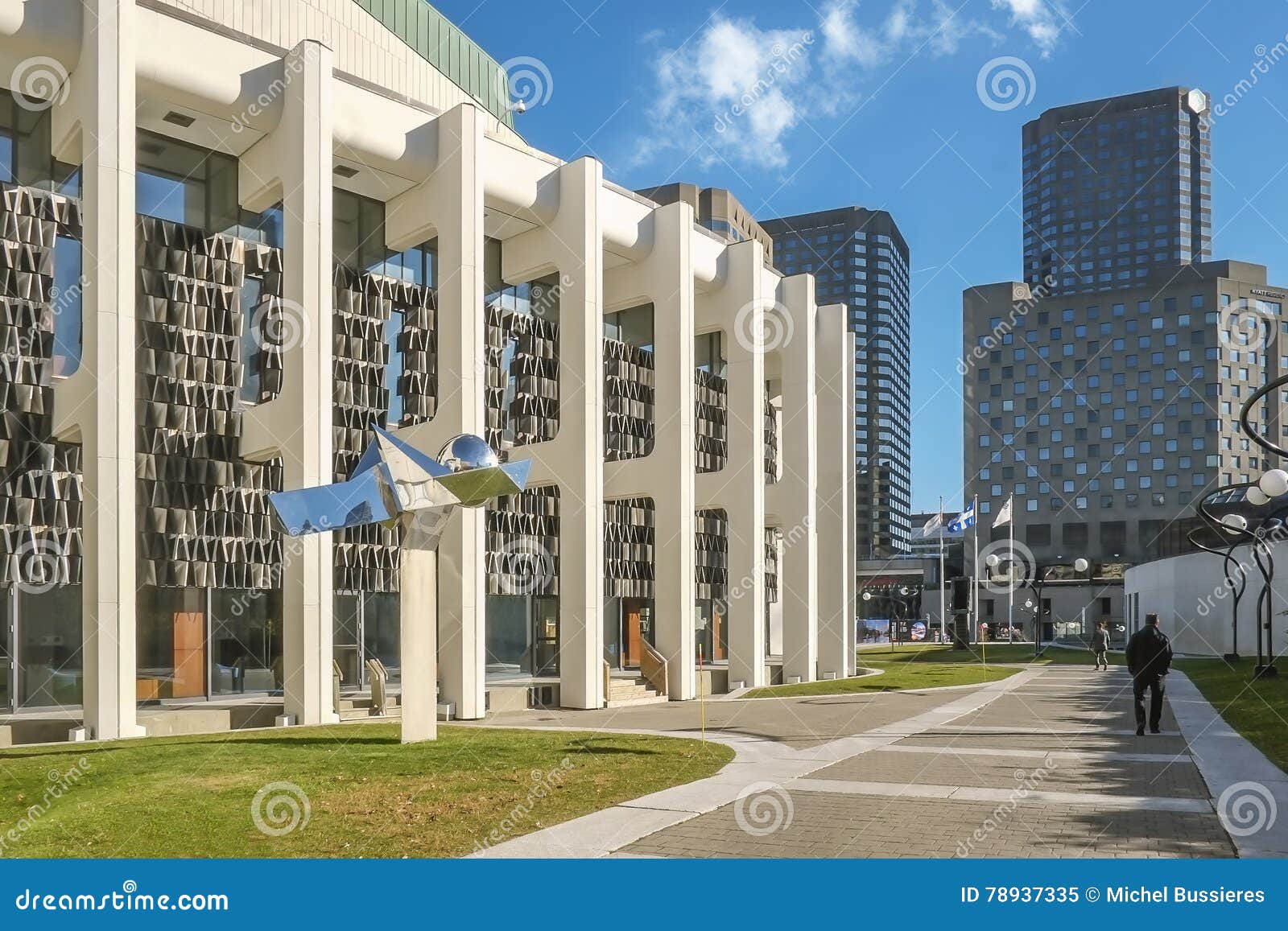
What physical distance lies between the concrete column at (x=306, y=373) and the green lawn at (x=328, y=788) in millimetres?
2611

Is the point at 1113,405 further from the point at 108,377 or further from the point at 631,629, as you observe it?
A: the point at 108,377

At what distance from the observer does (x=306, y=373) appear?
2238 cm

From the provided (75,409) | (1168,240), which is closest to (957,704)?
(75,409)

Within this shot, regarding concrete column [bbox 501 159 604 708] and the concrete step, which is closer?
concrete column [bbox 501 159 604 708]

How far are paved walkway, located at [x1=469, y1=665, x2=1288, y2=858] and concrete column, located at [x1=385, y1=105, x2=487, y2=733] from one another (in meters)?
1.92

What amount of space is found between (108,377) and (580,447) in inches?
439

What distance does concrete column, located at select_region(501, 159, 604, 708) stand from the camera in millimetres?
27859

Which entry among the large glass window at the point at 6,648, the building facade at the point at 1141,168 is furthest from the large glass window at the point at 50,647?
the building facade at the point at 1141,168

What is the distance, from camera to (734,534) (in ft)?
117

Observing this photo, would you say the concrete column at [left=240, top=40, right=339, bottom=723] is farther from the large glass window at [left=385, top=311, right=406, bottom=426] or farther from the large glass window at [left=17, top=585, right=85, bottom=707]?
the large glass window at [left=385, top=311, right=406, bottom=426]

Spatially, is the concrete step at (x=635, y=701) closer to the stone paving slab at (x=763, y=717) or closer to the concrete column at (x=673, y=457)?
the concrete column at (x=673, y=457)

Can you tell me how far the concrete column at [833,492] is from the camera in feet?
140

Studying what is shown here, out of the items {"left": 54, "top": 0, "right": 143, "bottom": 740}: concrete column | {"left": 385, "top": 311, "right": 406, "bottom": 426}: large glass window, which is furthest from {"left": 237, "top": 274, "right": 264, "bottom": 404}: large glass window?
{"left": 54, "top": 0, "right": 143, "bottom": 740}: concrete column

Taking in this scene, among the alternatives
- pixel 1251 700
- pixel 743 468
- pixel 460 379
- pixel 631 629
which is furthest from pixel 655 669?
pixel 1251 700
